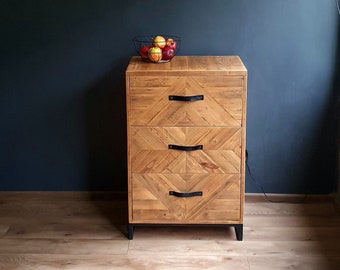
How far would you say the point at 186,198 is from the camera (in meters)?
2.94

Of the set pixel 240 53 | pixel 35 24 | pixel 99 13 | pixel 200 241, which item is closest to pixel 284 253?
pixel 200 241

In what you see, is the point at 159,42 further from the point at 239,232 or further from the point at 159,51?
the point at 239,232

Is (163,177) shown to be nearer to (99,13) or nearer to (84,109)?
(84,109)

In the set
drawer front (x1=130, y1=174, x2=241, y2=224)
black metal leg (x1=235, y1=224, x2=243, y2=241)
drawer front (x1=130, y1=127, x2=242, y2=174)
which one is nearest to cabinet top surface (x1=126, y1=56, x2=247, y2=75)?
drawer front (x1=130, y1=127, x2=242, y2=174)

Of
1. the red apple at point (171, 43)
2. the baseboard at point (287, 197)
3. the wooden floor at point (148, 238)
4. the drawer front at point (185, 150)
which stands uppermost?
the red apple at point (171, 43)

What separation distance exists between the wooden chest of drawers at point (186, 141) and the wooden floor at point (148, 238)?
12cm

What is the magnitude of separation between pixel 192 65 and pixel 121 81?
55cm

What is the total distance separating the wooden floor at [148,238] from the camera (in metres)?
2.79

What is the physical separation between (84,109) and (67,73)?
9.1 inches

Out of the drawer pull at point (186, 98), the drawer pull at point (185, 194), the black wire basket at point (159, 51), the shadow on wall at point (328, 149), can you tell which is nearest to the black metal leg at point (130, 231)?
the drawer pull at point (185, 194)

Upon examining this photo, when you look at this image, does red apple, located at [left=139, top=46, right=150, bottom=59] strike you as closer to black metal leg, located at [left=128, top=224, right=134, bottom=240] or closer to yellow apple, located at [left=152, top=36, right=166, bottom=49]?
yellow apple, located at [left=152, top=36, right=166, bottom=49]

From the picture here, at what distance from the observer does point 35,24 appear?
10.5ft

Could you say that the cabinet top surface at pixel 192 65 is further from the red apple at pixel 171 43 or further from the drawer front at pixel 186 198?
the drawer front at pixel 186 198

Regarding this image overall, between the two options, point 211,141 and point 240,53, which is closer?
point 211,141
